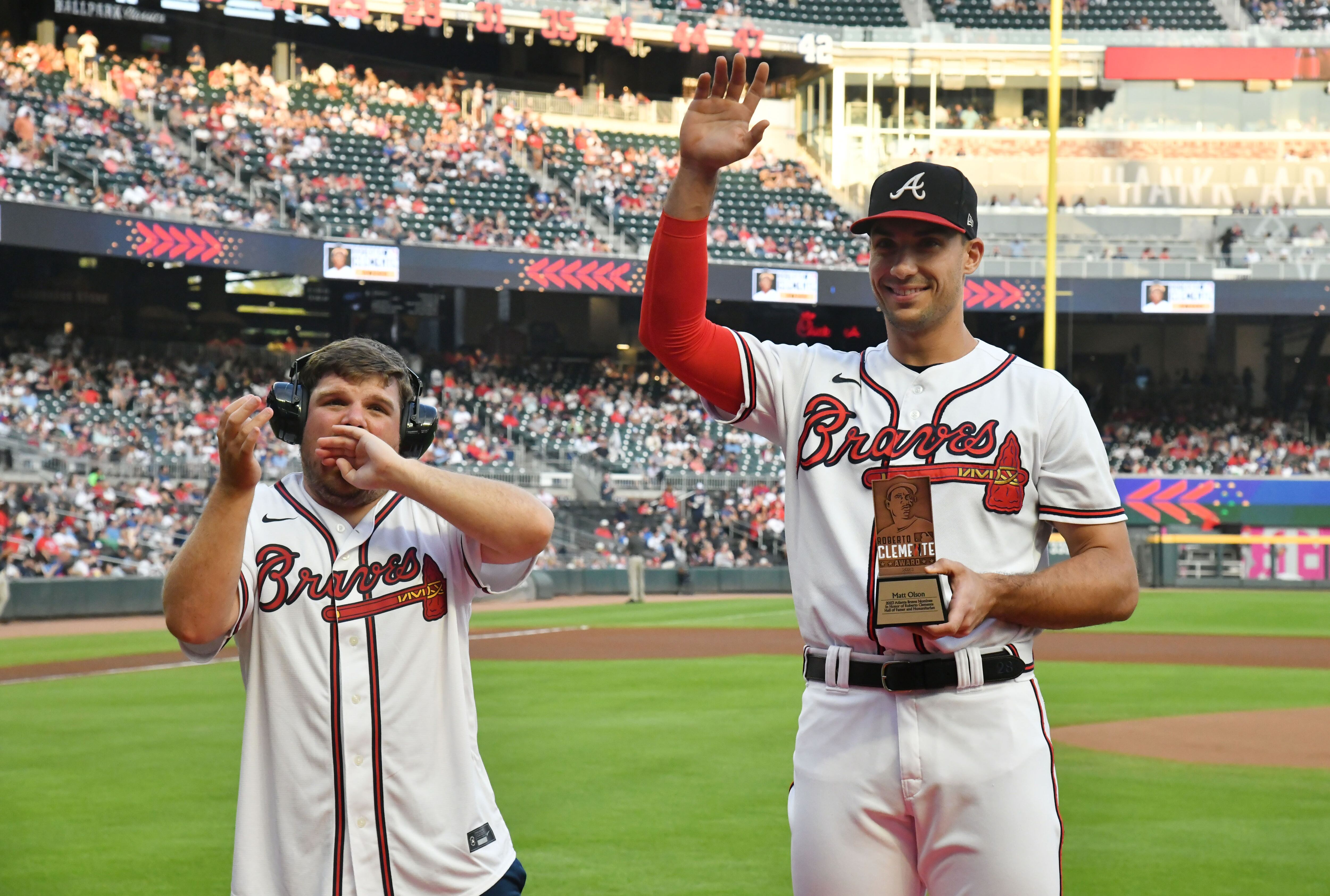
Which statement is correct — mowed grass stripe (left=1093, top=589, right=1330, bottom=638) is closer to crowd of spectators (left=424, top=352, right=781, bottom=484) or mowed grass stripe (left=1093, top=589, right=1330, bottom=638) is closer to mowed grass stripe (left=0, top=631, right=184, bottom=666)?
crowd of spectators (left=424, top=352, right=781, bottom=484)

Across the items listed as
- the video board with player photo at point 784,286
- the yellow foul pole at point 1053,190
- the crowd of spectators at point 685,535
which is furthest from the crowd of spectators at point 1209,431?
the crowd of spectators at point 685,535

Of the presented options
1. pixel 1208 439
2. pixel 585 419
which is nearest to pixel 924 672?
pixel 585 419

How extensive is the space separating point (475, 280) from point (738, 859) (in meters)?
26.9

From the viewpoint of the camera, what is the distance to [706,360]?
3.04 metres

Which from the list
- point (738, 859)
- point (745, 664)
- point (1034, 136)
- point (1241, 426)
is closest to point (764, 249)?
point (1034, 136)

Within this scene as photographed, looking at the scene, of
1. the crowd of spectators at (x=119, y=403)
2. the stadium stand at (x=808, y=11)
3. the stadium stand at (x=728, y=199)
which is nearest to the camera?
the crowd of spectators at (x=119, y=403)

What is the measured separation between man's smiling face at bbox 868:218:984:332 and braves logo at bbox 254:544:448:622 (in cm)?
119

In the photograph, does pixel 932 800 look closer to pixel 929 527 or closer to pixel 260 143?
pixel 929 527

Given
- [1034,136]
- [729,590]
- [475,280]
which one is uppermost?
[1034,136]

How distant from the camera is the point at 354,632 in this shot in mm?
2779

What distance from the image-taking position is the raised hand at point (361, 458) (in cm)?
255

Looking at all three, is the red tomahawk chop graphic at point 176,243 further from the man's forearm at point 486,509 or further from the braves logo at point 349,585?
the man's forearm at point 486,509

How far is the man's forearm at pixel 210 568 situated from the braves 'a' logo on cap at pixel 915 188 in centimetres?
154

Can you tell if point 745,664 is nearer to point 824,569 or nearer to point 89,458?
point 824,569
